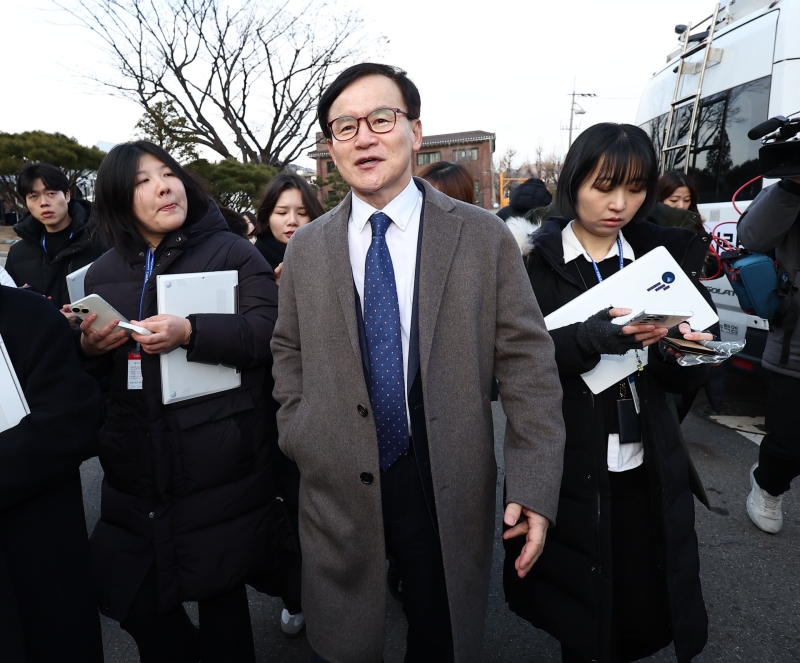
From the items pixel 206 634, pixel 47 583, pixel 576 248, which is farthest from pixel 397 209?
pixel 206 634

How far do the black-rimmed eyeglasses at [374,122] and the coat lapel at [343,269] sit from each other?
0.23 meters

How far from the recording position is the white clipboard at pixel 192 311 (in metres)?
1.75

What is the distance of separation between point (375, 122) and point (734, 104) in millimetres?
4249

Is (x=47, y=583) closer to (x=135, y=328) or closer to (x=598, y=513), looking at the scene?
(x=135, y=328)

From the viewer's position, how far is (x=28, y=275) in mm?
3635

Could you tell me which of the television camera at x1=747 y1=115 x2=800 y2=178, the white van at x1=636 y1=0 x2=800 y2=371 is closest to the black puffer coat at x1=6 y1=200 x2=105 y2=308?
the television camera at x1=747 y1=115 x2=800 y2=178

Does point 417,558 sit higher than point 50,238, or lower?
lower

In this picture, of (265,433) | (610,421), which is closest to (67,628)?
(265,433)

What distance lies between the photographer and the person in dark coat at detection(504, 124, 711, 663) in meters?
1.64

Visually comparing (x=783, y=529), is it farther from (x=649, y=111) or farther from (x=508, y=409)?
(x=649, y=111)

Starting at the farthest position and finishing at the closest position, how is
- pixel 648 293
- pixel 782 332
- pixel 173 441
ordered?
pixel 782 332, pixel 173 441, pixel 648 293

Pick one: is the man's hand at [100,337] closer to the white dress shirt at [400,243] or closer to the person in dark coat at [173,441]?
the person in dark coat at [173,441]

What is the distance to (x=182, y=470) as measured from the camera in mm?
1755

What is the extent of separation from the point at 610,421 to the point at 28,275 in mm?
3674
